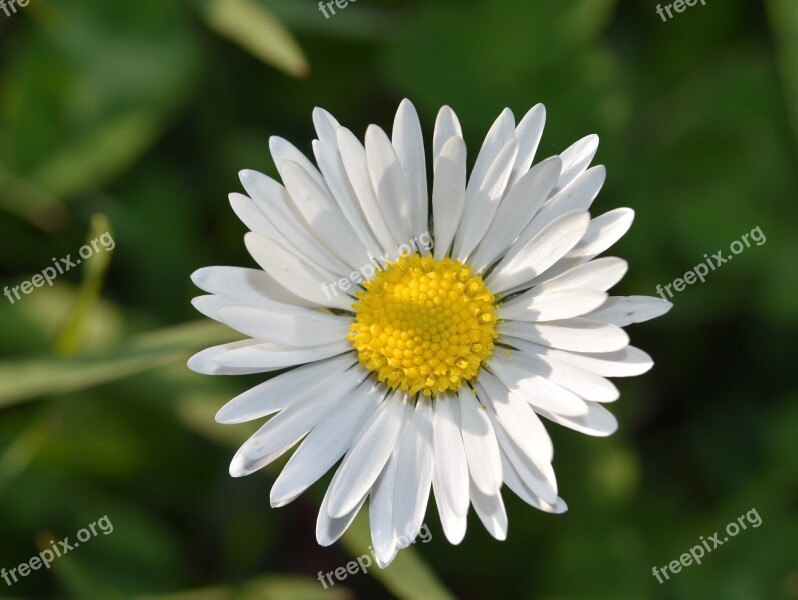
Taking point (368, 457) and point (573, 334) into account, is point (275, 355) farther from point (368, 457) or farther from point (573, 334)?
point (573, 334)

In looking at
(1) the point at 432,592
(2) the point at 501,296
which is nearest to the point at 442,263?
(2) the point at 501,296

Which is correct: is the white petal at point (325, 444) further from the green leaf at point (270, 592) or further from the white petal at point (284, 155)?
the green leaf at point (270, 592)

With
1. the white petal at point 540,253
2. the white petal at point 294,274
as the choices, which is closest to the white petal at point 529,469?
the white petal at point 540,253

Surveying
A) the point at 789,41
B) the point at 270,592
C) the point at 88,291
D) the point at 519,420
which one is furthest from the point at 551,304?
the point at 789,41

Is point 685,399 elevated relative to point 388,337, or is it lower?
lower

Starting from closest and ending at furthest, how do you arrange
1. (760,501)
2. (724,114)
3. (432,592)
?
(432,592) → (760,501) → (724,114)

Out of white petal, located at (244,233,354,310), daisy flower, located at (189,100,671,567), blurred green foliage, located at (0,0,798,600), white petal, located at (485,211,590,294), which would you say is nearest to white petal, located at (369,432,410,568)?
daisy flower, located at (189,100,671,567)

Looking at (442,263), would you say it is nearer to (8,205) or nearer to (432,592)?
(432,592)
